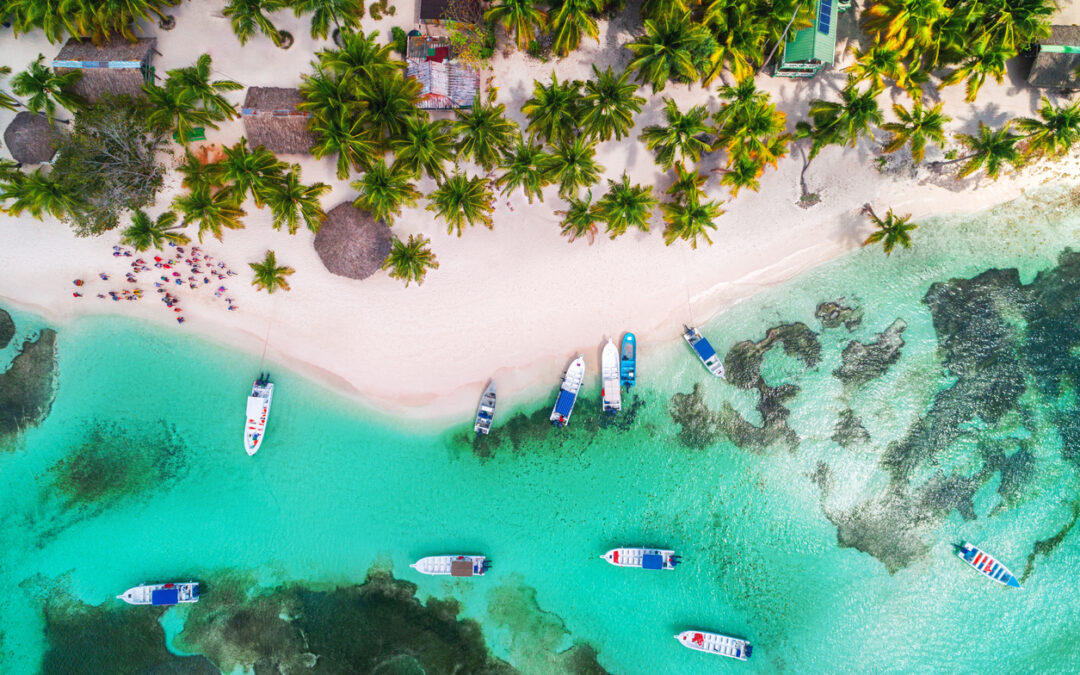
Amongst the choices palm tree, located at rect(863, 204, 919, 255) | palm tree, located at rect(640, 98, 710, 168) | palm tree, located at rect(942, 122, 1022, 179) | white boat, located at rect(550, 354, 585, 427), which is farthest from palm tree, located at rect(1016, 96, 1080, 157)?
white boat, located at rect(550, 354, 585, 427)

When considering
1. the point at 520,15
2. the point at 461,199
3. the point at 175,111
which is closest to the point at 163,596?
the point at 175,111

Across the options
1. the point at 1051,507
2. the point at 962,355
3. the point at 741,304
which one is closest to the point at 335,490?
the point at 741,304

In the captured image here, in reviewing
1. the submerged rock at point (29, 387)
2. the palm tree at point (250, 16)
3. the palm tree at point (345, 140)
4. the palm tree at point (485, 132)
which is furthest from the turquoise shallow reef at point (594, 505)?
the palm tree at point (250, 16)

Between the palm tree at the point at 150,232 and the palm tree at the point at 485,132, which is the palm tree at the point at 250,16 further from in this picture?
the palm tree at the point at 485,132

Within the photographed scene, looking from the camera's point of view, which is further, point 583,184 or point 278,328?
point 278,328

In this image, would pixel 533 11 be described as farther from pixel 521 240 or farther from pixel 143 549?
pixel 143 549

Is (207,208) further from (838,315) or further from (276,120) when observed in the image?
(838,315)
